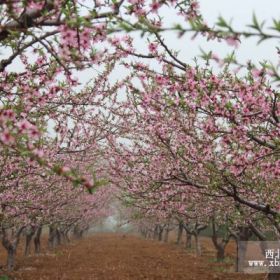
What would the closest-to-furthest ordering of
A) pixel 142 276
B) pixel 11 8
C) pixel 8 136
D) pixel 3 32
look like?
pixel 8 136 → pixel 11 8 → pixel 3 32 → pixel 142 276

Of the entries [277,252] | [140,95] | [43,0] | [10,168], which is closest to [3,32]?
[43,0]

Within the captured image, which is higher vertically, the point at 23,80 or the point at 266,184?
the point at 23,80

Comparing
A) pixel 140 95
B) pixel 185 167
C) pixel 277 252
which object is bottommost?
pixel 277 252

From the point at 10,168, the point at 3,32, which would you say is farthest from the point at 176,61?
the point at 10,168

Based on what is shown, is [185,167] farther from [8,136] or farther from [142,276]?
[142,276]

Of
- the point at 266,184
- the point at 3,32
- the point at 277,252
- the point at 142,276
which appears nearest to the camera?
the point at 3,32

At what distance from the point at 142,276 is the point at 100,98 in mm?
12012

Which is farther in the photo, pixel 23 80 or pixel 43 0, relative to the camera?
pixel 23 80

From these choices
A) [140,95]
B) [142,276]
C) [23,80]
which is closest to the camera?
[23,80]

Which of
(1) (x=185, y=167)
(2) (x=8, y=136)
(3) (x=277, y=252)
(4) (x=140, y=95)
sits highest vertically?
(4) (x=140, y=95)

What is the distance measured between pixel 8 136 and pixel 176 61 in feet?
13.1

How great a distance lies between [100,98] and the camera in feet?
32.4

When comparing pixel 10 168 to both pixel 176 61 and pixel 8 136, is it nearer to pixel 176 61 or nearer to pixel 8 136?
pixel 176 61

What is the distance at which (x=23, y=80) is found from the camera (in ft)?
22.0
